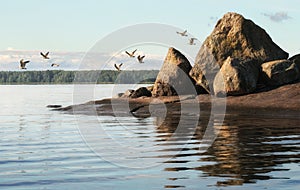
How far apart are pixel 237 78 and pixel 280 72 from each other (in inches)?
123

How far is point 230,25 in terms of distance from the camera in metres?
42.9

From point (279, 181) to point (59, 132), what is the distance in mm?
16174

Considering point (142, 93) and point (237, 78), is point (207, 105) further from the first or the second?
point (142, 93)

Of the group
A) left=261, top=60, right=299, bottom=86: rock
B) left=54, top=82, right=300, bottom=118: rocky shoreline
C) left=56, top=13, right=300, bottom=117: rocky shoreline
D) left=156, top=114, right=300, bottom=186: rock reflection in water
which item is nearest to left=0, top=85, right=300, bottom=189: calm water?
left=156, top=114, right=300, bottom=186: rock reflection in water

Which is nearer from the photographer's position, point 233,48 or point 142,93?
point 233,48

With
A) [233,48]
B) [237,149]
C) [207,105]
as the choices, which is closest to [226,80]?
[207,105]

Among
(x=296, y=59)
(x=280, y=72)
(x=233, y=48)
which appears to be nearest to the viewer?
(x=280, y=72)

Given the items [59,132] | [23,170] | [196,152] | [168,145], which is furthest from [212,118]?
[23,170]

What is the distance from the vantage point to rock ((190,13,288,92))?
4184cm

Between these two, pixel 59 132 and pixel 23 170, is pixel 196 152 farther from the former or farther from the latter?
pixel 59 132

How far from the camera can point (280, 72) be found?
39406 mm

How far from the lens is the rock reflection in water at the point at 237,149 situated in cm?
1513

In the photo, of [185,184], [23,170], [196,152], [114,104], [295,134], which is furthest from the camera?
[114,104]

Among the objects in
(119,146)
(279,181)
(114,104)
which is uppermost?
(279,181)
